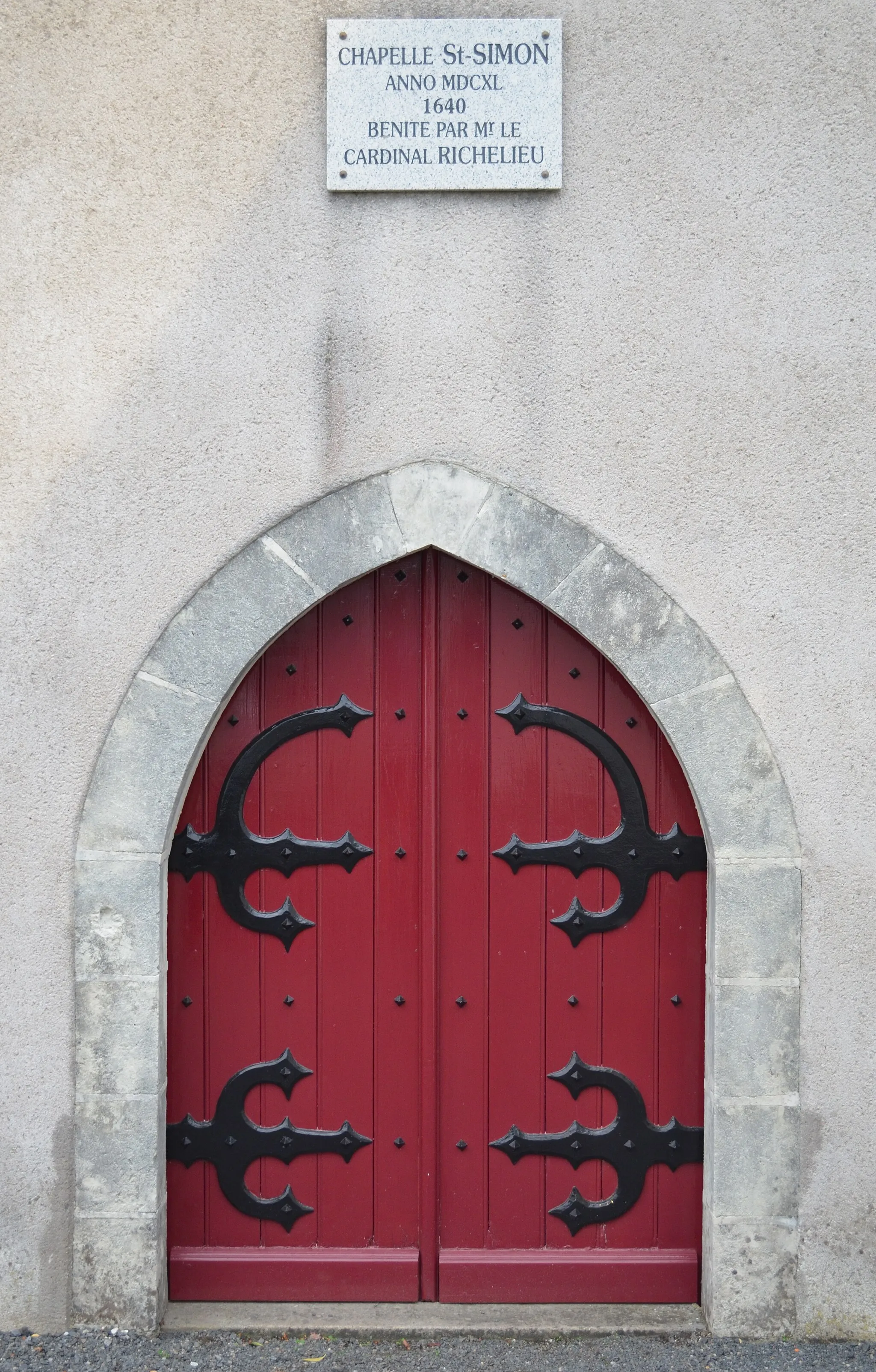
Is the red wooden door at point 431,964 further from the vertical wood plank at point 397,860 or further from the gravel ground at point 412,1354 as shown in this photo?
the gravel ground at point 412,1354

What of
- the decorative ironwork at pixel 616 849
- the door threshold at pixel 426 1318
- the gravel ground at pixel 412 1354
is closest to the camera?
the gravel ground at pixel 412 1354

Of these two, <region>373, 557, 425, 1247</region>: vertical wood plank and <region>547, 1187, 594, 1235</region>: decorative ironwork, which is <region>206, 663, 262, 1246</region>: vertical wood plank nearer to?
<region>373, 557, 425, 1247</region>: vertical wood plank

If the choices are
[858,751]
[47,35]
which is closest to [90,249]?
[47,35]

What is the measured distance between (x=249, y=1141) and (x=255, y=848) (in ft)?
2.74

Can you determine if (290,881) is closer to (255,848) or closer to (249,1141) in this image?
(255,848)

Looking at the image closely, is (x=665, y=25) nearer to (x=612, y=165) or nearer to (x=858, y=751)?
(x=612, y=165)

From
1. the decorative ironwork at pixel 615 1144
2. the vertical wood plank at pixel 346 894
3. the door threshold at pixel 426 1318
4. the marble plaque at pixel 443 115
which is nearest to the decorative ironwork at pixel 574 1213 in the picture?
the decorative ironwork at pixel 615 1144

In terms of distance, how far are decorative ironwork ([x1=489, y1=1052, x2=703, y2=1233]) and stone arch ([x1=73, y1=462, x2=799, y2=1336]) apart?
0.22m

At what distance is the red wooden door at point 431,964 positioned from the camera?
3.20 m

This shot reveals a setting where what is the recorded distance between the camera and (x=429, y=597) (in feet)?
10.5

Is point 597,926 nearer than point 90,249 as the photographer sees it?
No

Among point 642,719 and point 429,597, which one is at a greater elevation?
point 429,597

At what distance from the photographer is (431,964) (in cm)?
320

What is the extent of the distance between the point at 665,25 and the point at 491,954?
2.55 metres
